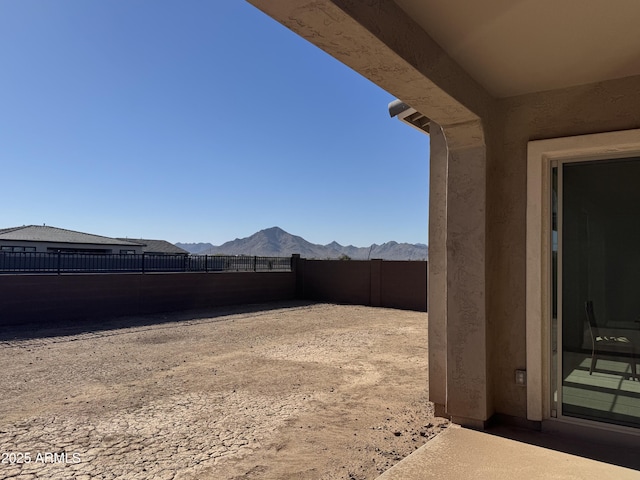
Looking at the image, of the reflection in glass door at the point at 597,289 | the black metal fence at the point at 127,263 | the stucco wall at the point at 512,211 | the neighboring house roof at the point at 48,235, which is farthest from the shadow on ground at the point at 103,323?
the neighboring house roof at the point at 48,235

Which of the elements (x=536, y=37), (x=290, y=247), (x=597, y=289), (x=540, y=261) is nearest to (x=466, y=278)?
(x=540, y=261)

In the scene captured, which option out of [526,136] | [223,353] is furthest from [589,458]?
[223,353]

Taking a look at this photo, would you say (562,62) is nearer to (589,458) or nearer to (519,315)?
(519,315)

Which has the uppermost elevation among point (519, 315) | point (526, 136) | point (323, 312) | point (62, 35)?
point (62, 35)

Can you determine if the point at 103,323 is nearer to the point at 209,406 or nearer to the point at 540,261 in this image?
the point at 209,406

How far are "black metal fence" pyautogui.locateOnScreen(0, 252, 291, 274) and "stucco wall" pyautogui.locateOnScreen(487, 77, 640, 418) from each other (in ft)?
37.9

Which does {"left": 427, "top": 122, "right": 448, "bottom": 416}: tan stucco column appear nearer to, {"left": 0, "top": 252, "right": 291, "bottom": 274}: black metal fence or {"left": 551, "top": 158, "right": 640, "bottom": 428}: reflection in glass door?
{"left": 551, "top": 158, "right": 640, "bottom": 428}: reflection in glass door

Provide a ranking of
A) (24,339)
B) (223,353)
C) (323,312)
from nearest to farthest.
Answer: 1. (223,353)
2. (24,339)
3. (323,312)

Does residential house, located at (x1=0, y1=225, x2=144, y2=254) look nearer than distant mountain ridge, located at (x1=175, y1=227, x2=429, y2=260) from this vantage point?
Yes

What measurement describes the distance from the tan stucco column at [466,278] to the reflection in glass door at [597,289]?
0.59 metres

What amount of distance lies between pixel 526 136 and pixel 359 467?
9.89ft

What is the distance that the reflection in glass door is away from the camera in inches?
130

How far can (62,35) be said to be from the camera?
804 cm

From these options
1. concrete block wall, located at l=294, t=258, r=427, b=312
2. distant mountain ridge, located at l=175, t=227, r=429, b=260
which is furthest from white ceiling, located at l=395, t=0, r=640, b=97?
distant mountain ridge, located at l=175, t=227, r=429, b=260
